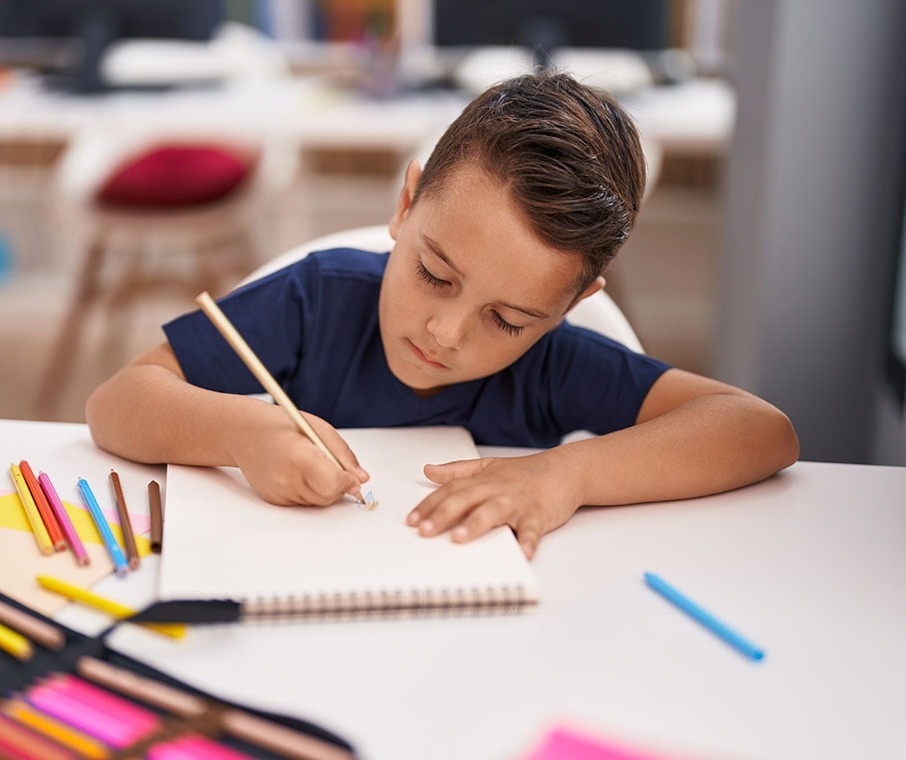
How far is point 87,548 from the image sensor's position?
0.70m

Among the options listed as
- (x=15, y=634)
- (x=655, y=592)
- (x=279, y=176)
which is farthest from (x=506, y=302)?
(x=279, y=176)

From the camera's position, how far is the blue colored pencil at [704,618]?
0.62 m

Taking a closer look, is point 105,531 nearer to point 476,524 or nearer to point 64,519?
point 64,519

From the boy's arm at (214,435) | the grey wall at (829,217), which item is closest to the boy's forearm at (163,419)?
the boy's arm at (214,435)

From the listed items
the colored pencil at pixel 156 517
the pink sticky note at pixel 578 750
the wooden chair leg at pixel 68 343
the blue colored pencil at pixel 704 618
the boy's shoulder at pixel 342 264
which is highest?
the boy's shoulder at pixel 342 264

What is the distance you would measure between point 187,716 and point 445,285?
1.38 ft

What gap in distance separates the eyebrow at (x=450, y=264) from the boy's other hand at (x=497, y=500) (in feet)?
0.38

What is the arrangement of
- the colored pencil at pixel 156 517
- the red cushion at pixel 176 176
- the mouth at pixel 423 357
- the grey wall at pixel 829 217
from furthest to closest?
the red cushion at pixel 176 176 < the grey wall at pixel 829 217 < the mouth at pixel 423 357 < the colored pencil at pixel 156 517

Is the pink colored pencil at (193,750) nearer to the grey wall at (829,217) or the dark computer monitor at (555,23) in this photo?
the grey wall at (829,217)

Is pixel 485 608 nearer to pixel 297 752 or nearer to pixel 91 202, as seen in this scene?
pixel 297 752

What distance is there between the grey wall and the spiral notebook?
106 centimetres

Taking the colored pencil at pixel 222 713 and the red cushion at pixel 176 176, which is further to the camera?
the red cushion at pixel 176 176

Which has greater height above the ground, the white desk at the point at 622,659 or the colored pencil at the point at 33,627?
the colored pencil at the point at 33,627

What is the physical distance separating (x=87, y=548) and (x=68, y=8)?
100 inches
